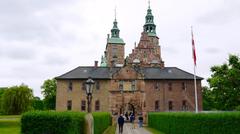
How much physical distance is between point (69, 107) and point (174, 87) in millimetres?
18230

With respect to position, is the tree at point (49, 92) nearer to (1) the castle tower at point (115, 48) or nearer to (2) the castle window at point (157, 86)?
(1) the castle tower at point (115, 48)


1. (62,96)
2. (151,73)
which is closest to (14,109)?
(62,96)

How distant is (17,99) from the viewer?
53344 mm

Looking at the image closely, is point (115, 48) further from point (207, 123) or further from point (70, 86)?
point (207, 123)

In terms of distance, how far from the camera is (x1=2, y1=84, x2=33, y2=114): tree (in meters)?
53.3

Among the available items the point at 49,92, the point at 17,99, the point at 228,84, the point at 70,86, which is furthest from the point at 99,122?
the point at 49,92

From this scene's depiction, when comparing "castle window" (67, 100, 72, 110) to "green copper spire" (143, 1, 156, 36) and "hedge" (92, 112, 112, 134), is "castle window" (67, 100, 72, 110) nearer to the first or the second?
"hedge" (92, 112, 112, 134)

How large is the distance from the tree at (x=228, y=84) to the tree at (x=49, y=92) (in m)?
54.0

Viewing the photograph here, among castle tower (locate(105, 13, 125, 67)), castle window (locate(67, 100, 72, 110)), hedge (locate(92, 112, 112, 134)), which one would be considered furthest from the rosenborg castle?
castle tower (locate(105, 13, 125, 67))

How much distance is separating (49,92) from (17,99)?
33064 mm

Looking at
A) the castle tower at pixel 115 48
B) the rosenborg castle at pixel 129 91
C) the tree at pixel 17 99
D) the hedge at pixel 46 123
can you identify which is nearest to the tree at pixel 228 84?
the rosenborg castle at pixel 129 91

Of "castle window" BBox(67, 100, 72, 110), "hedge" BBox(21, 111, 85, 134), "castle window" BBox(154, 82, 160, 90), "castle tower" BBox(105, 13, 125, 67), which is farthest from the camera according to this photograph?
"castle tower" BBox(105, 13, 125, 67)

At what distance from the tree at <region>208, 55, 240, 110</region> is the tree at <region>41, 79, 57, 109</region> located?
5397cm

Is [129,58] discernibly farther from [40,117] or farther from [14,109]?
[40,117]
